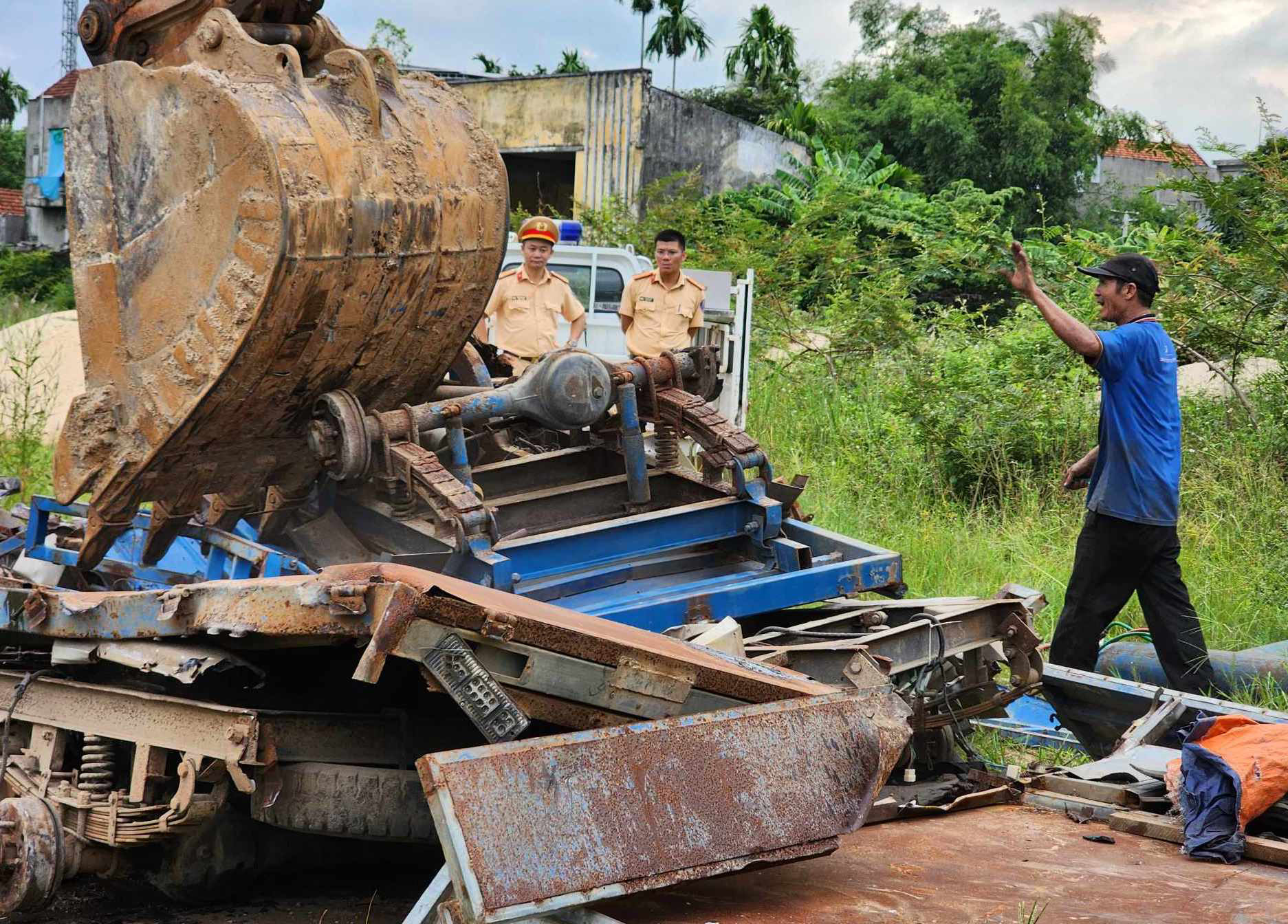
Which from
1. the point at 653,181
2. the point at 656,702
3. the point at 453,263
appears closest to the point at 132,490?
the point at 453,263

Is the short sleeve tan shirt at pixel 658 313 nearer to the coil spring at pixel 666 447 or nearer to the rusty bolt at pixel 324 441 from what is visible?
the coil spring at pixel 666 447

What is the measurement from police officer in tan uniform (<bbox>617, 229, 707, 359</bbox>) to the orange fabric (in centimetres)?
515

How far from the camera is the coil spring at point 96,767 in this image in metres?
3.75

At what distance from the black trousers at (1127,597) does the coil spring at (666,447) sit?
159 centimetres

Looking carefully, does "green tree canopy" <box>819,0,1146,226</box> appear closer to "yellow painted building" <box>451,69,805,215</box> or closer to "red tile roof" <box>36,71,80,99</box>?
"yellow painted building" <box>451,69,805,215</box>

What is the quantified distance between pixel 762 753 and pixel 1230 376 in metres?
6.88

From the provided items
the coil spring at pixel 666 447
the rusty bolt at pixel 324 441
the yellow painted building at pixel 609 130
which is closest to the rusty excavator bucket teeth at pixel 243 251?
the rusty bolt at pixel 324 441

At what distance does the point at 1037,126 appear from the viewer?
2667 cm

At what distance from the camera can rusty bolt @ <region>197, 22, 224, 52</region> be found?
4.59 metres

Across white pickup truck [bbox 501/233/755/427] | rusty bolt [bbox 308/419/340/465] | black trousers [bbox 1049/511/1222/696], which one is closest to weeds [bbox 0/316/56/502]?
white pickup truck [bbox 501/233/755/427]

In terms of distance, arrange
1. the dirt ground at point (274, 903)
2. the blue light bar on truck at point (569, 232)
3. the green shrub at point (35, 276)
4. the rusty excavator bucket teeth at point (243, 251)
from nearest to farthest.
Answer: the dirt ground at point (274, 903)
the rusty excavator bucket teeth at point (243, 251)
the blue light bar on truck at point (569, 232)
the green shrub at point (35, 276)

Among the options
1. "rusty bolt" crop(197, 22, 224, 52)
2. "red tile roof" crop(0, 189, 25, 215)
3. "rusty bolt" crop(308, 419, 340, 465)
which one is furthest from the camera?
"red tile roof" crop(0, 189, 25, 215)

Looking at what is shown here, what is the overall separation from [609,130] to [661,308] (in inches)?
599

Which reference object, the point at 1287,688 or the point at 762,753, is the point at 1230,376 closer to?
the point at 1287,688
